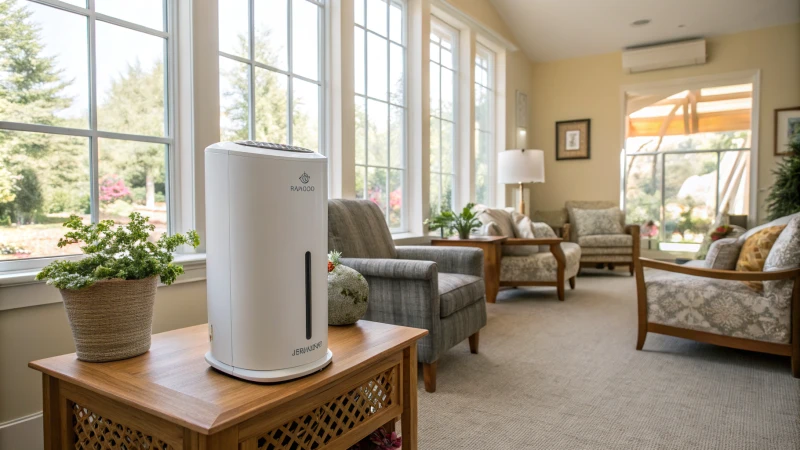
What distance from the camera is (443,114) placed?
191 inches

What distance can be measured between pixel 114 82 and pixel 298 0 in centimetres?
146

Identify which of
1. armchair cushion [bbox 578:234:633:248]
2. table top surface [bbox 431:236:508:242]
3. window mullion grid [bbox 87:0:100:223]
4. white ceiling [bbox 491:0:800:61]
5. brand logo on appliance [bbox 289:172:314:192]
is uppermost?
white ceiling [bbox 491:0:800:61]

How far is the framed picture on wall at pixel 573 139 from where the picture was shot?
6609 millimetres

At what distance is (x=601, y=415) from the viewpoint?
204 cm

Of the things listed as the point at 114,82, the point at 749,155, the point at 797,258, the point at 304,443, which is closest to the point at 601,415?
the point at 797,258

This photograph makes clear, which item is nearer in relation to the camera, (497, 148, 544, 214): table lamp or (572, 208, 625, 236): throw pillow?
(497, 148, 544, 214): table lamp

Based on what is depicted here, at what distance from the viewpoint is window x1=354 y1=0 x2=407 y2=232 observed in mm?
3682

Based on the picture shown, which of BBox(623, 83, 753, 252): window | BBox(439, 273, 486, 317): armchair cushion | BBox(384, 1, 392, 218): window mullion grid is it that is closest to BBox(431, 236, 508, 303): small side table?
BBox(384, 1, 392, 218): window mullion grid

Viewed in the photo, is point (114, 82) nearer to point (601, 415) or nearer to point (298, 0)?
point (298, 0)

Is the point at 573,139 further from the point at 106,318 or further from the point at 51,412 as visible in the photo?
the point at 51,412

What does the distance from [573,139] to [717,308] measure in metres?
4.44

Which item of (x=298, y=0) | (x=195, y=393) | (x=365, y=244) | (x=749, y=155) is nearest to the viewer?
(x=195, y=393)

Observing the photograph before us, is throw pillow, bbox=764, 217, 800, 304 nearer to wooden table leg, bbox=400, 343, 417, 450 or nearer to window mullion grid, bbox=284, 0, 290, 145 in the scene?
wooden table leg, bbox=400, 343, 417, 450

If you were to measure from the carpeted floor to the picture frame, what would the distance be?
3.76 m
